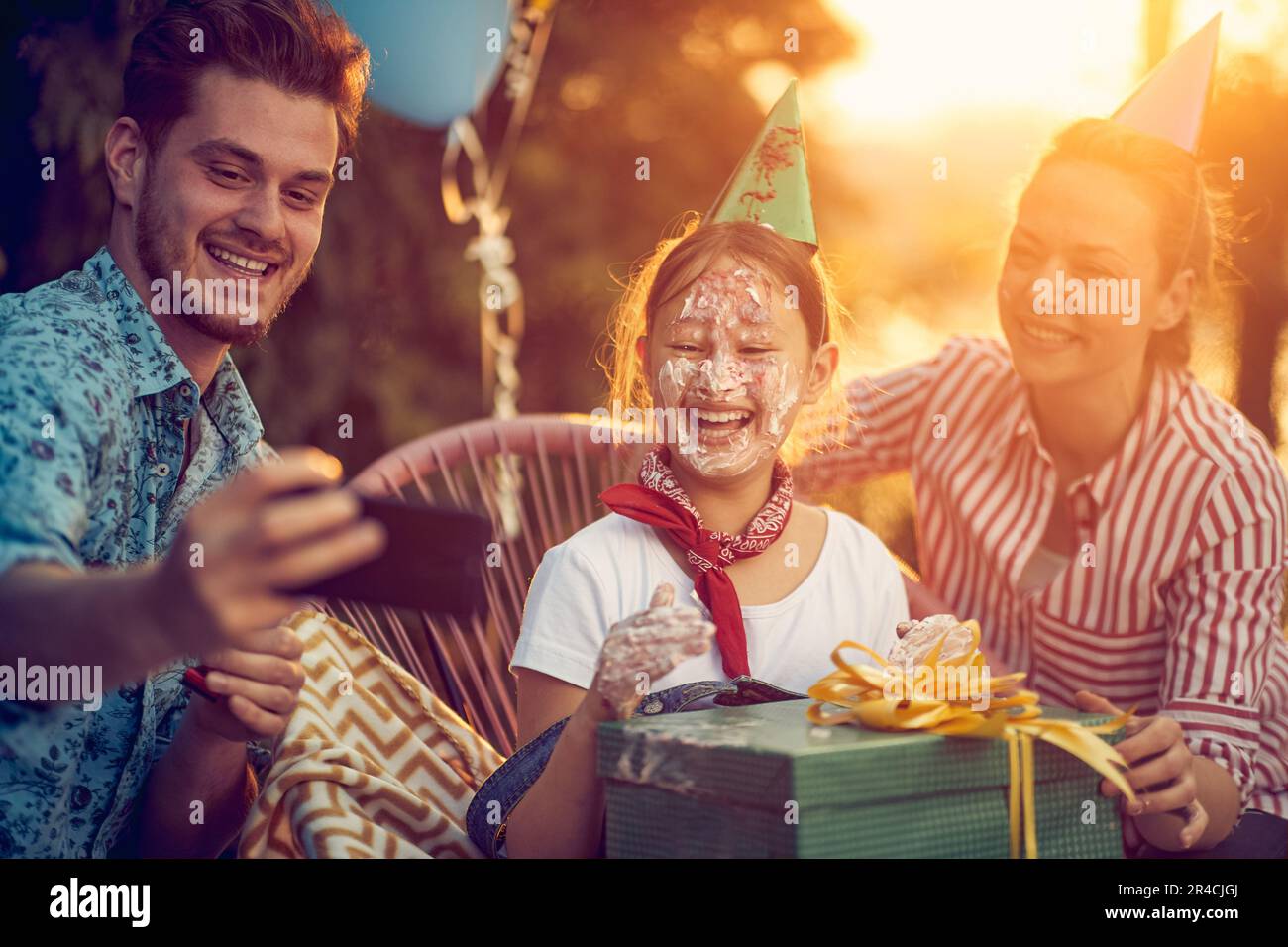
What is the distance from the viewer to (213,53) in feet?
4.38

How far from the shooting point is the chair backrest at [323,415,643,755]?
169cm

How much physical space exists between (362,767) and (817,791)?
0.57m

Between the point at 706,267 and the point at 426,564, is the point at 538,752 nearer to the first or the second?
the point at 426,564

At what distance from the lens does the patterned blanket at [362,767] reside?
3.93ft

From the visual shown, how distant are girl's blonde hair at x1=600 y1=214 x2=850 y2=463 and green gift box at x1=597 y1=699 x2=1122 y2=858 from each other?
0.53 meters

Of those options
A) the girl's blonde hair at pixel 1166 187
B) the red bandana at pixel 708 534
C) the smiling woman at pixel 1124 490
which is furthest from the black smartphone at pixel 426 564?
the girl's blonde hair at pixel 1166 187

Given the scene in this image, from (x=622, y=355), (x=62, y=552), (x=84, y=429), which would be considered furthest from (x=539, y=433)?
(x=62, y=552)

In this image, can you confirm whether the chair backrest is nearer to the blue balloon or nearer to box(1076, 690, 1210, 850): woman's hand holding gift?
the blue balloon

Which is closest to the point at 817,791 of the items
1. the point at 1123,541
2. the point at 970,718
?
the point at 970,718

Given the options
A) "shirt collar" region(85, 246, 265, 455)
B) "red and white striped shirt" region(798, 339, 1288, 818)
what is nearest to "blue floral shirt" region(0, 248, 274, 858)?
"shirt collar" region(85, 246, 265, 455)

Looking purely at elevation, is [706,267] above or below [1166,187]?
below
